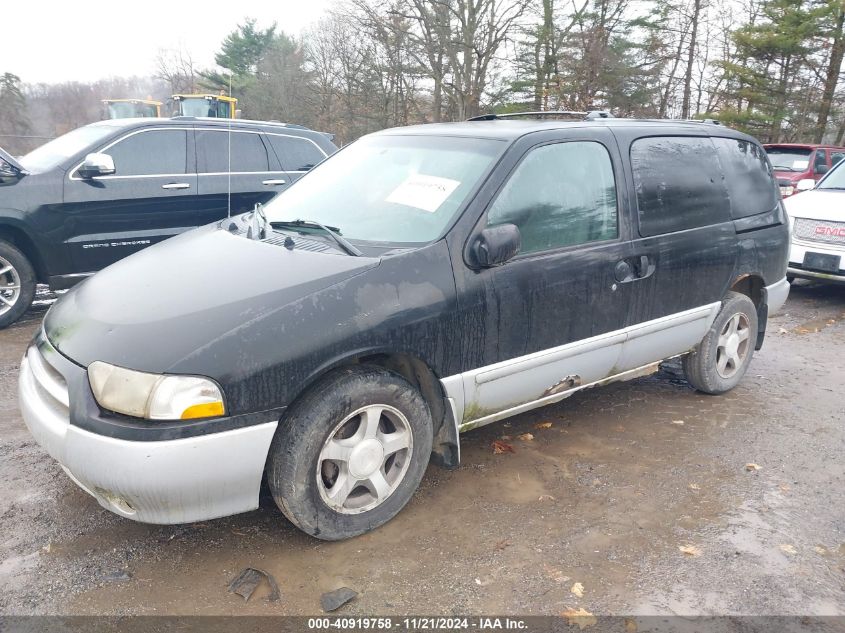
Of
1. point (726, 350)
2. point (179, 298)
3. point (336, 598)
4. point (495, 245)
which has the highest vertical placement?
point (495, 245)

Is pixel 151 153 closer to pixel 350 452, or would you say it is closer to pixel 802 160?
pixel 350 452

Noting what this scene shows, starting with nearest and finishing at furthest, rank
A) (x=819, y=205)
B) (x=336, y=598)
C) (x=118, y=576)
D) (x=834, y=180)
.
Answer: (x=336, y=598) → (x=118, y=576) → (x=819, y=205) → (x=834, y=180)

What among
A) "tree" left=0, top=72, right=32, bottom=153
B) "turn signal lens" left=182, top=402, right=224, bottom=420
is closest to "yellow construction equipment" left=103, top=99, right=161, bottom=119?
"tree" left=0, top=72, right=32, bottom=153

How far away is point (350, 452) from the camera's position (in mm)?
2777

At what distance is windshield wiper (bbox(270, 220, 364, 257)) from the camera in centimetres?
299

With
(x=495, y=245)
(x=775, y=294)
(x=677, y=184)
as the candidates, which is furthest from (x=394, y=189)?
(x=775, y=294)

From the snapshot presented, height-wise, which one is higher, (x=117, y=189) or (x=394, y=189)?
(x=394, y=189)

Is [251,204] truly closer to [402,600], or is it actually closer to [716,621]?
[402,600]

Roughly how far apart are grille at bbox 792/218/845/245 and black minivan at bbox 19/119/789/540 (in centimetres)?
393

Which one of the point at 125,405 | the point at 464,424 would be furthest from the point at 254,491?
the point at 464,424

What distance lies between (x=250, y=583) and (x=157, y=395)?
0.86 metres

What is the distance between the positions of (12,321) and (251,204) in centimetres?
258

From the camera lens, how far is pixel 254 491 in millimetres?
2578

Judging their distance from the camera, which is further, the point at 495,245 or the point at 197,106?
the point at 197,106
